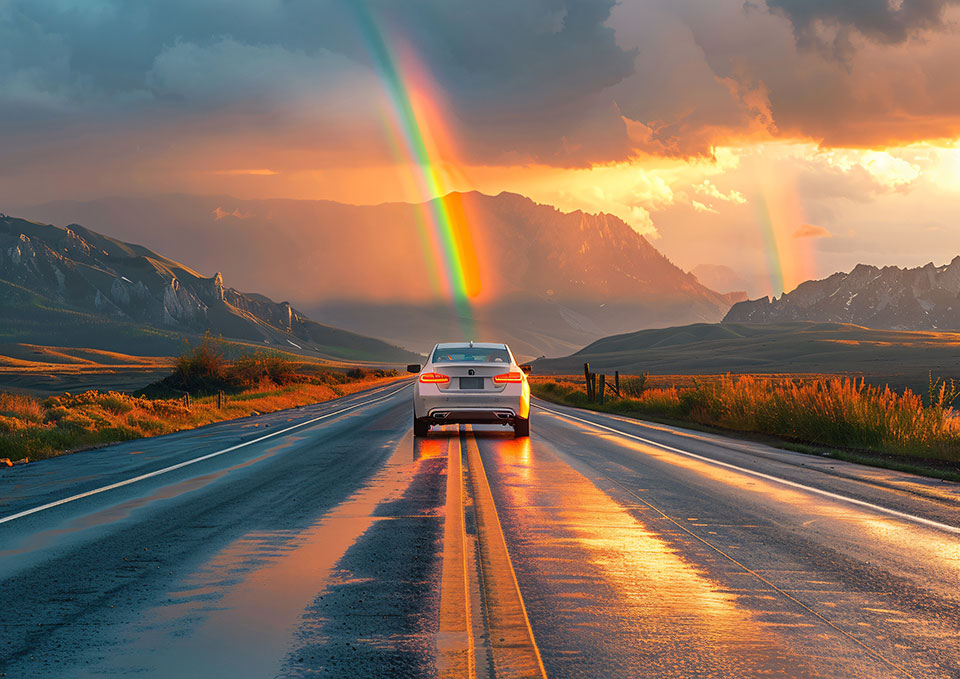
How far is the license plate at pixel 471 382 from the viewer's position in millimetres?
18328

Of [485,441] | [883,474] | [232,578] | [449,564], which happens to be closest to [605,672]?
[449,564]

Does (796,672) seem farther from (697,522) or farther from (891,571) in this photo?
(697,522)

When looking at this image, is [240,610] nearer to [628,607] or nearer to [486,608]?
[486,608]

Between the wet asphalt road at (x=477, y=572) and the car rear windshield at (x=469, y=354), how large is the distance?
5972 millimetres

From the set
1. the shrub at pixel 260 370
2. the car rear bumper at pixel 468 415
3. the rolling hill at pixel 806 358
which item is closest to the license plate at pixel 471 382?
the car rear bumper at pixel 468 415

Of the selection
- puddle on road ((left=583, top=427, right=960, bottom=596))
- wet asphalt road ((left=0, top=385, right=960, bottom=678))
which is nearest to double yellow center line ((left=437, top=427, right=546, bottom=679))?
wet asphalt road ((left=0, top=385, right=960, bottom=678))

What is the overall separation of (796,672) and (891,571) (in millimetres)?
2766

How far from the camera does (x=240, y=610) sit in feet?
17.9

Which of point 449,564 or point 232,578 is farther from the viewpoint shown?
point 449,564

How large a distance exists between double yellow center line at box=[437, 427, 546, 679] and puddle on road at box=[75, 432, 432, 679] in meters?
0.89

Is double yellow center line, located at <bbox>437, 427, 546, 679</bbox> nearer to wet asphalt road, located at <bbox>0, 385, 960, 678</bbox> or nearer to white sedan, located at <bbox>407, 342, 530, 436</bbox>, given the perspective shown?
wet asphalt road, located at <bbox>0, 385, 960, 678</bbox>

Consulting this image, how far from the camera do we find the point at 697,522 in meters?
8.82

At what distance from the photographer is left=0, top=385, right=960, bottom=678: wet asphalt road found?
462 centimetres

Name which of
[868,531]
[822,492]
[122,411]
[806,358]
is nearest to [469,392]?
[822,492]
